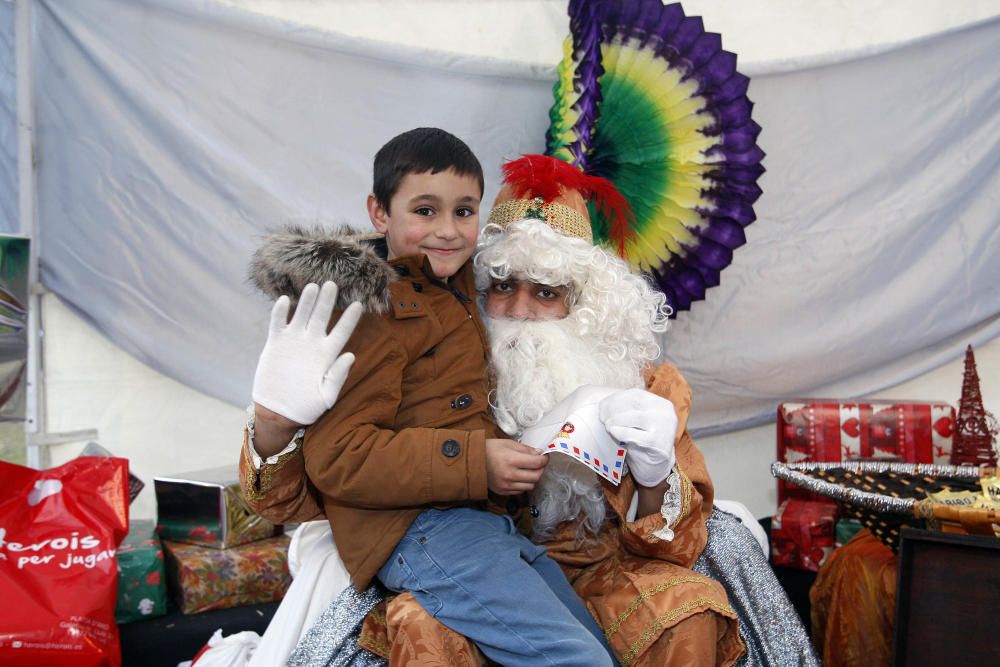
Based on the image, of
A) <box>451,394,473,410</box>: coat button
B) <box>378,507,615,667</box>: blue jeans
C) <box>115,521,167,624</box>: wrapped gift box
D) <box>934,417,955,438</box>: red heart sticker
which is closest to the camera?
<box>378,507,615,667</box>: blue jeans

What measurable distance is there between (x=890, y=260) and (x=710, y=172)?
2.92ft

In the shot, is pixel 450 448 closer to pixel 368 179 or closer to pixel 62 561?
pixel 62 561

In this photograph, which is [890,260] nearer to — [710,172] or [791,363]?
[791,363]

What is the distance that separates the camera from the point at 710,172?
276 centimetres

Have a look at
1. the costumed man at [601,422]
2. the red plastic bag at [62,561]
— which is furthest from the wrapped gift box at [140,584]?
the costumed man at [601,422]

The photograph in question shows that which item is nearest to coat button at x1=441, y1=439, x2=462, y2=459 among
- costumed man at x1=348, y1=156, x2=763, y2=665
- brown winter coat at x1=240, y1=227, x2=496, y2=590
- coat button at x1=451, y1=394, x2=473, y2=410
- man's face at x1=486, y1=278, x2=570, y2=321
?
brown winter coat at x1=240, y1=227, x2=496, y2=590

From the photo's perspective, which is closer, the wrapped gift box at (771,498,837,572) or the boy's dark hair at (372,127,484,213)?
the boy's dark hair at (372,127,484,213)

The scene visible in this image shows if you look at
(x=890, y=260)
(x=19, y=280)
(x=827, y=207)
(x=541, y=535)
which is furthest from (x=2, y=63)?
(x=890, y=260)

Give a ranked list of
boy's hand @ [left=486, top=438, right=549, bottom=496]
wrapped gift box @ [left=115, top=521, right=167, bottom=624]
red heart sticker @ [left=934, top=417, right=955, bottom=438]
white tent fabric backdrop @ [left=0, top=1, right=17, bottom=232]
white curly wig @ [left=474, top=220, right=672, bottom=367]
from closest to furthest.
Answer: boy's hand @ [left=486, top=438, right=549, bottom=496]
white curly wig @ [left=474, top=220, right=672, bottom=367]
wrapped gift box @ [left=115, top=521, right=167, bottom=624]
white tent fabric backdrop @ [left=0, top=1, right=17, bottom=232]
red heart sticker @ [left=934, top=417, right=955, bottom=438]

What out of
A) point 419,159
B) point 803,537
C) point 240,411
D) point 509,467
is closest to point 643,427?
point 509,467

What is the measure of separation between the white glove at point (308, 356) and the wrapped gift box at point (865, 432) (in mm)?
1736

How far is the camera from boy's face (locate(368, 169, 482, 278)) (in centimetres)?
188

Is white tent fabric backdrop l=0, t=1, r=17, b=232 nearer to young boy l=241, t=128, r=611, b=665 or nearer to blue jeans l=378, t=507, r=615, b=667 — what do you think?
young boy l=241, t=128, r=611, b=665

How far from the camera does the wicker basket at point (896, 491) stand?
195cm
